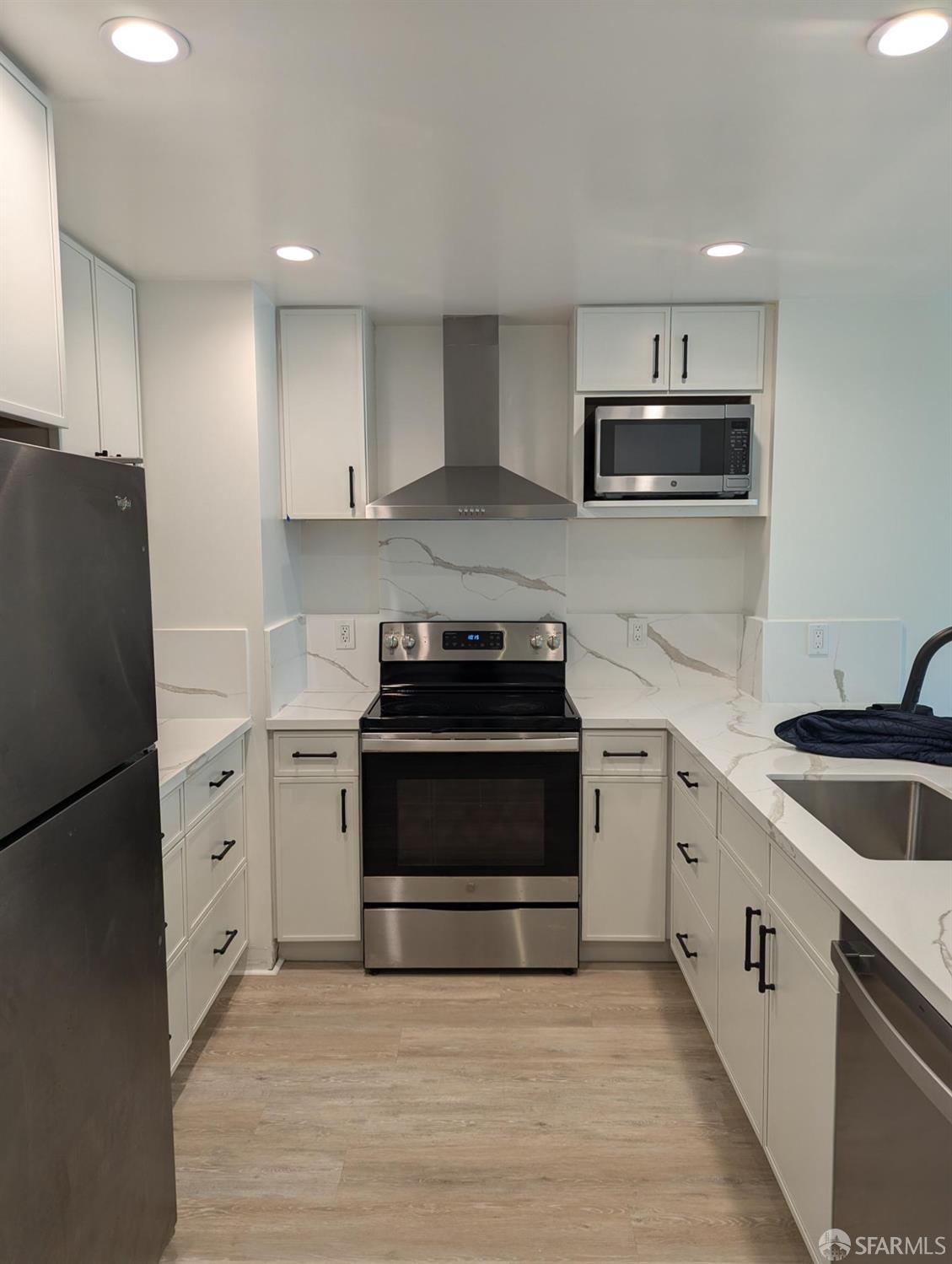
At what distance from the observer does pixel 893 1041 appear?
123 cm

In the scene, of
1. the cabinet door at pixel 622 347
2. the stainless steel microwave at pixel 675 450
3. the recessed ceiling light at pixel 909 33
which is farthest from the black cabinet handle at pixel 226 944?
the recessed ceiling light at pixel 909 33

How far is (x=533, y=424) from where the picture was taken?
334 centimetres

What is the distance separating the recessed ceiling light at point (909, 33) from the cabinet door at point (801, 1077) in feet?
5.42

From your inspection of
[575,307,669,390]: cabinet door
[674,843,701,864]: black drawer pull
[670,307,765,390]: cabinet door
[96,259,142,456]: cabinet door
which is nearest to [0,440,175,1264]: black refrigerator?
[96,259,142,456]: cabinet door

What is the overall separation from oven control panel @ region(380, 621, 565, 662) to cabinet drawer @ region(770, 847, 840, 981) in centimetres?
165

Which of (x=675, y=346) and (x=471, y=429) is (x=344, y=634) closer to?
(x=471, y=429)

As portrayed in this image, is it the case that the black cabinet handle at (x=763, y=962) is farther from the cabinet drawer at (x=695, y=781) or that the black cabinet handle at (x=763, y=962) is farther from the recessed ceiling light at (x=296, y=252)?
the recessed ceiling light at (x=296, y=252)

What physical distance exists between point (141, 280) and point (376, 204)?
3.40 ft

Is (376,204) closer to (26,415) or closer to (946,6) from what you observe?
(26,415)

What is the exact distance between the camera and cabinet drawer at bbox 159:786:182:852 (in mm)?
2121

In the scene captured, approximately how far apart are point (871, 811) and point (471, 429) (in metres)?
1.96

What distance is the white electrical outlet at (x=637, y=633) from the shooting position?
11.2 feet

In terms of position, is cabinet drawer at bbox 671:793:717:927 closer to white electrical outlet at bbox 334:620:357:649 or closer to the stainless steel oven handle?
the stainless steel oven handle

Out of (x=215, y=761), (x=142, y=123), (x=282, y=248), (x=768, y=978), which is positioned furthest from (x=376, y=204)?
(x=768, y=978)
